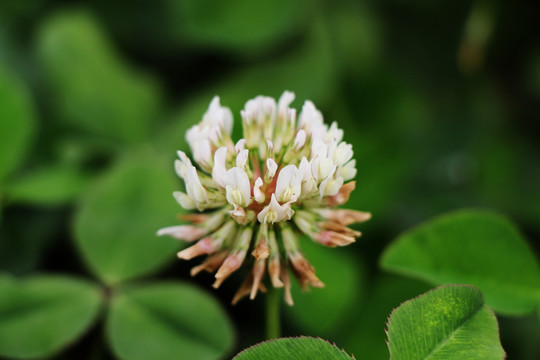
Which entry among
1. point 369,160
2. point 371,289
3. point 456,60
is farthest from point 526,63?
point 371,289

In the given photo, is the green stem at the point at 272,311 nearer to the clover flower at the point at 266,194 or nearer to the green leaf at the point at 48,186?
the clover flower at the point at 266,194

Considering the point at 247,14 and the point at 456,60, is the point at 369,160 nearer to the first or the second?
the point at 247,14

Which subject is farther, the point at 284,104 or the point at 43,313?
the point at 43,313

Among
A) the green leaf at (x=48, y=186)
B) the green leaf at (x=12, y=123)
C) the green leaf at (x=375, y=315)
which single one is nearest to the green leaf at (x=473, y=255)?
the green leaf at (x=375, y=315)

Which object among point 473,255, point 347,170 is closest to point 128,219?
point 347,170

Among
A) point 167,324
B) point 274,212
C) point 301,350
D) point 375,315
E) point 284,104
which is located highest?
point 284,104

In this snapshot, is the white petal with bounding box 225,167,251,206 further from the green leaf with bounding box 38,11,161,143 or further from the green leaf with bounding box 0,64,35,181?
the green leaf with bounding box 38,11,161,143

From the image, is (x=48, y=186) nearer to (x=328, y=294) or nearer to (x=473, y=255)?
(x=328, y=294)
